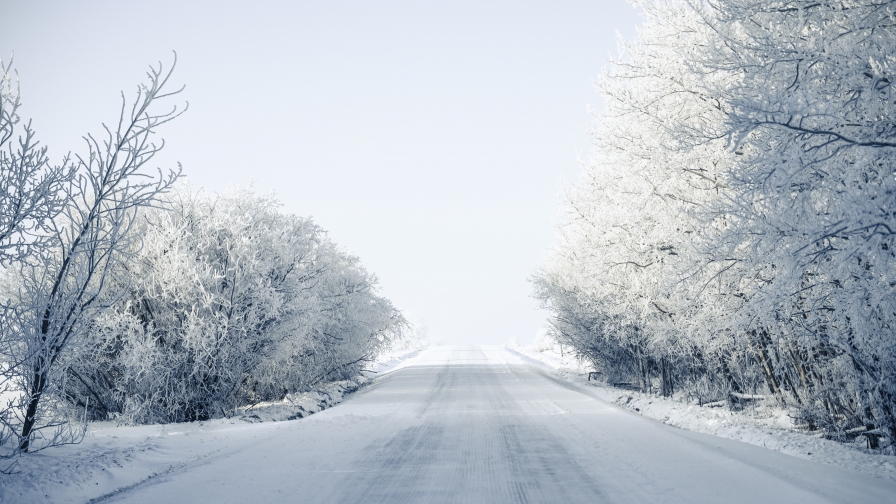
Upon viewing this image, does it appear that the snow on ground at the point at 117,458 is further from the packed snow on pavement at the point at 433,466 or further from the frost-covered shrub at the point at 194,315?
the frost-covered shrub at the point at 194,315

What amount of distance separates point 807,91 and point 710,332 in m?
5.66

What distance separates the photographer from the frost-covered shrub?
12391 millimetres

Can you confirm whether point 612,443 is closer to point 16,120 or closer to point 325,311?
point 16,120

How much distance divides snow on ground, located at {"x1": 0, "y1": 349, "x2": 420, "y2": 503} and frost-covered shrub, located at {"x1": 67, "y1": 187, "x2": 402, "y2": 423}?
3.30 ft

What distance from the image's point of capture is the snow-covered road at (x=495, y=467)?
5562 millimetres

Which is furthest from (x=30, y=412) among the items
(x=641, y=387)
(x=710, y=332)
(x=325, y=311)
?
(x=641, y=387)

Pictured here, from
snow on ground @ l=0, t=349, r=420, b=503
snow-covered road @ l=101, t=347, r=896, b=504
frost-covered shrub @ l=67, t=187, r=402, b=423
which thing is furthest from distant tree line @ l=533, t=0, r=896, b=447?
frost-covered shrub @ l=67, t=187, r=402, b=423

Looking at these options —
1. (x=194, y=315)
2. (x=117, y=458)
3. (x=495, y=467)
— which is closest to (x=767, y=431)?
(x=495, y=467)

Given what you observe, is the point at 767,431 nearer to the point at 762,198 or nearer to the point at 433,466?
the point at 762,198

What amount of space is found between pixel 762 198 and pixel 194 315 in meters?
11.1

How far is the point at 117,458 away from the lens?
7207 mm

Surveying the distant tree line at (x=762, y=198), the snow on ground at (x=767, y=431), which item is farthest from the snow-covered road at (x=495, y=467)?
the distant tree line at (x=762, y=198)

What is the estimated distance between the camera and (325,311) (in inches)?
840

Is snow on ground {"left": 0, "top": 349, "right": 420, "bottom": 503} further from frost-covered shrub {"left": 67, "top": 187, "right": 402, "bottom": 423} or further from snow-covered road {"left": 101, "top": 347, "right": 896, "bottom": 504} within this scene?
frost-covered shrub {"left": 67, "top": 187, "right": 402, "bottom": 423}
